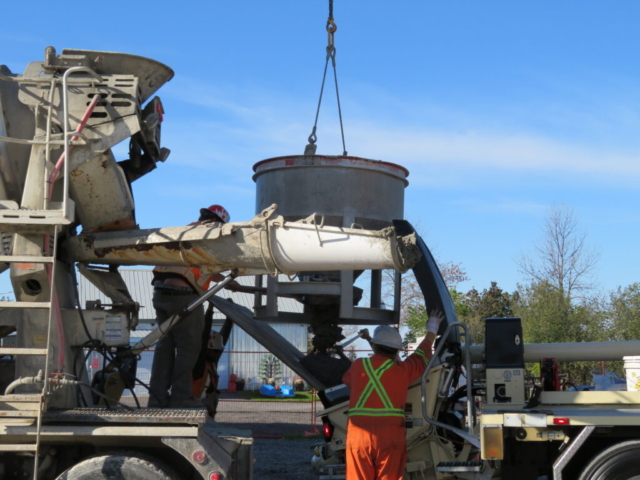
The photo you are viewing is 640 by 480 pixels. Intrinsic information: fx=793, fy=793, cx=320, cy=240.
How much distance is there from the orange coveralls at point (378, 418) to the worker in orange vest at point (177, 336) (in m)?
1.67

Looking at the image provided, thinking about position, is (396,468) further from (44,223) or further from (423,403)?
(44,223)

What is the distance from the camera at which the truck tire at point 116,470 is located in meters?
5.67

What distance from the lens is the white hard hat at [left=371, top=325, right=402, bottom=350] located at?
6.68 meters

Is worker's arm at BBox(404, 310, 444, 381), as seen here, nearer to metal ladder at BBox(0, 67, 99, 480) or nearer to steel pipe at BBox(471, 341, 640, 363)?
steel pipe at BBox(471, 341, 640, 363)

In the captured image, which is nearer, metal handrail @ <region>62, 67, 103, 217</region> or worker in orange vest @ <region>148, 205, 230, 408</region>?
metal handrail @ <region>62, 67, 103, 217</region>

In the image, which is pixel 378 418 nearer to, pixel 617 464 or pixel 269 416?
pixel 617 464

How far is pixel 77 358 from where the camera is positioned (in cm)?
650

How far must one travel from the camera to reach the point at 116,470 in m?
5.69

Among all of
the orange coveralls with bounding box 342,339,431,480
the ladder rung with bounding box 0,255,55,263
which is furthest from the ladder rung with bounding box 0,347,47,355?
the orange coveralls with bounding box 342,339,431,480

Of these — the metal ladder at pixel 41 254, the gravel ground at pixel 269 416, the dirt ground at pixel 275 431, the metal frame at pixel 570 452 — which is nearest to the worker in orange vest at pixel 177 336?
the metal ladder at pixel 41 254

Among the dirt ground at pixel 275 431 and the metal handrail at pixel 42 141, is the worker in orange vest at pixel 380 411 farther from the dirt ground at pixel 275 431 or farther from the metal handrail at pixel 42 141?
the metal handrail at pixel 42 141

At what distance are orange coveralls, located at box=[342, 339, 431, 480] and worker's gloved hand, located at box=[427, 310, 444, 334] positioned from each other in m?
0.60

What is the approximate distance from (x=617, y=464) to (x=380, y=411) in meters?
1.90

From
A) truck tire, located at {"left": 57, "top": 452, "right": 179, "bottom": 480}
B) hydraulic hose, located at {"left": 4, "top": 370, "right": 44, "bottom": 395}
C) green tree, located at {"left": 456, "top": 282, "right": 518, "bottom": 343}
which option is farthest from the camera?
green tree, located at {"left": 456, "top": 282, "right": 518, "bottom": 343}
